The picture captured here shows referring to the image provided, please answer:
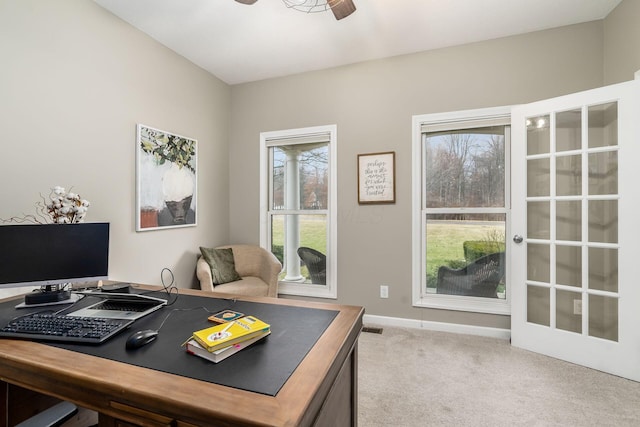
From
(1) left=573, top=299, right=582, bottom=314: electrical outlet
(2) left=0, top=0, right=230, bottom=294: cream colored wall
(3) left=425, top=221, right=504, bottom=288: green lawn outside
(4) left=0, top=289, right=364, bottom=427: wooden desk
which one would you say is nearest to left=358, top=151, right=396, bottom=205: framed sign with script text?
(3) left=425, top=221, right=504, bottom=288: green lawn outside

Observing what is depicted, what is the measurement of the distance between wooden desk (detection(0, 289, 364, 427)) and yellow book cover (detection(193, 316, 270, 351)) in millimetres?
119

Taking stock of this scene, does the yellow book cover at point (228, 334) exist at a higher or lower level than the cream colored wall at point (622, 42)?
lower

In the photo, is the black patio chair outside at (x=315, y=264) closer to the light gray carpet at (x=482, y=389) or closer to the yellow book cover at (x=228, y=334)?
the light gray carpet at (x=482, y=389)

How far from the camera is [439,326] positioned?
114 inches

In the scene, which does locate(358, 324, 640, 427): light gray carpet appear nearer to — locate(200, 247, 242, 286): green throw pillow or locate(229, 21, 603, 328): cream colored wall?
locate(229, 21, 603, 328): cream colored wall

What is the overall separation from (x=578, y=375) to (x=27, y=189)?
389 centimetres

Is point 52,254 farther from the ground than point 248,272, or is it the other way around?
point 52,254

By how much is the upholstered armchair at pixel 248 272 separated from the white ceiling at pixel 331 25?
6.75 ft

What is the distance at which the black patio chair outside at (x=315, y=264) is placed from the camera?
11.2 feet

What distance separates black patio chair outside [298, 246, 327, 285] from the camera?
3.42 meters

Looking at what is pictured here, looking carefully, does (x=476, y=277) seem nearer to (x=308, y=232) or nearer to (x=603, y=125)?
(x=603, y=125)

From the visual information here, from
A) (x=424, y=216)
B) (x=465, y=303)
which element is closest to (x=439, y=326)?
(x=465, y=303)

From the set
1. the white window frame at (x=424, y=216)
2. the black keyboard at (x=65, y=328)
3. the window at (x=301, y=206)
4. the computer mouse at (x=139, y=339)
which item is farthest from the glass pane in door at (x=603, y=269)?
→ the black keyboard at (x=65, y=328)

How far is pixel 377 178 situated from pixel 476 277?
1369 mm
